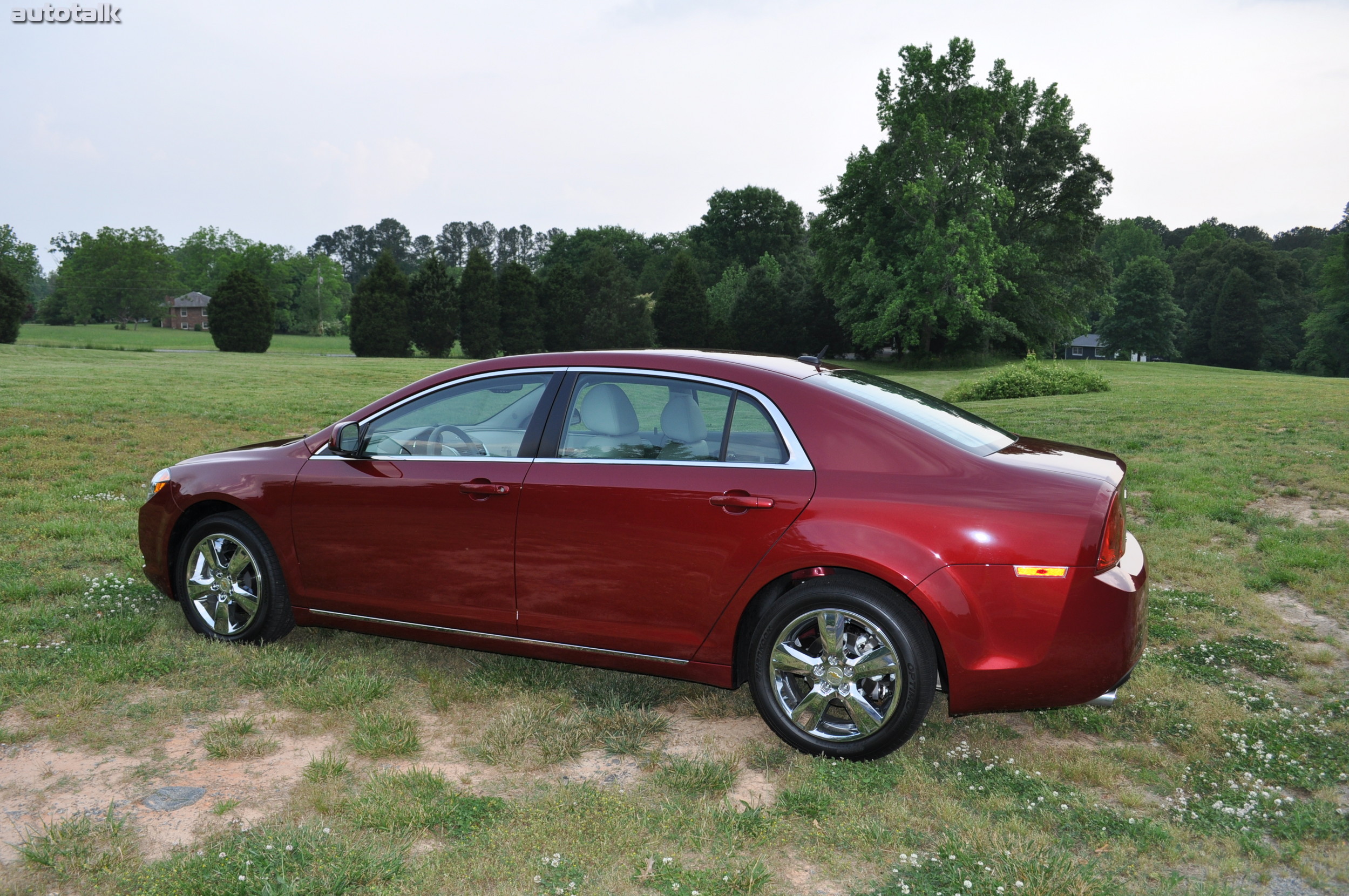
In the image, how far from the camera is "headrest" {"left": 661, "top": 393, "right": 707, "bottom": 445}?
398 centimetres

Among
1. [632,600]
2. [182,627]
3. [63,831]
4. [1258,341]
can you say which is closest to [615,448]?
[632,600]

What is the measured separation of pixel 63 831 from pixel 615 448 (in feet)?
7.91

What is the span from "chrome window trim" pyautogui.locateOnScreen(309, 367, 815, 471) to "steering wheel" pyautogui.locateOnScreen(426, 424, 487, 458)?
0.26ft

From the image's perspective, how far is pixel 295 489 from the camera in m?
4.71

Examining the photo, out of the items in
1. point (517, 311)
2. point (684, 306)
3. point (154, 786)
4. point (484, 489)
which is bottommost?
point (154, 786)

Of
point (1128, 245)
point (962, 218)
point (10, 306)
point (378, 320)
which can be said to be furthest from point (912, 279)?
point (1128, 245)

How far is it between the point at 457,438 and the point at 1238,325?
8553 centimetres

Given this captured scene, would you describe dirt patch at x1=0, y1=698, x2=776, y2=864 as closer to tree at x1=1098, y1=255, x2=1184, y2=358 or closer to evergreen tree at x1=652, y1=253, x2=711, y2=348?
evergreen tree at x1=652, y1=253, x2=711, y2=348

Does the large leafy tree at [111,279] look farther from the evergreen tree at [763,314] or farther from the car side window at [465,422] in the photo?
the car side window at [465,422]

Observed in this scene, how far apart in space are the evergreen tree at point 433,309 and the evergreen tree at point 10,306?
1770cm

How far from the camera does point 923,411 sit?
4203 millimetres

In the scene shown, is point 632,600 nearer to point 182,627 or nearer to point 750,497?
point 750,497

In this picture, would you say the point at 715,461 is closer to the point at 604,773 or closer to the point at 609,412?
the point at 609,412

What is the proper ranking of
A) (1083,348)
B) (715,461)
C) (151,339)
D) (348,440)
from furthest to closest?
1. (1083,348)
2. (151,339)
3. (348,440)
4. (715,461)
